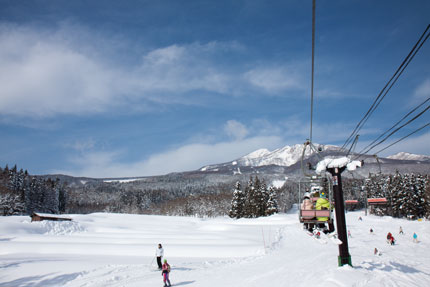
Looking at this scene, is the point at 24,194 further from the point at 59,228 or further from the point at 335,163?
the point at 335,163

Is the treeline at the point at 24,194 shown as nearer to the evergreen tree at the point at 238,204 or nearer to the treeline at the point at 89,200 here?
the treeline at the point at 89,200

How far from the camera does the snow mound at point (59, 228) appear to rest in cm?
4216

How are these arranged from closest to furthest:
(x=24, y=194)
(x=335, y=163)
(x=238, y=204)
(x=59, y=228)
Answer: (x=335, y=163) < (x=59, y=228) < (x=24, y=194) < (x=238, y=204)

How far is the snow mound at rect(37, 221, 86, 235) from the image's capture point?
138ft

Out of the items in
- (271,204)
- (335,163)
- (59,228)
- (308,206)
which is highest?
(335,163)

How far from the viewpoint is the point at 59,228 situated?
4375 cm

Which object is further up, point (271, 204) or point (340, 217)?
point (340, 217)

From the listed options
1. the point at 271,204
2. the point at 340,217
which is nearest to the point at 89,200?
the point at 271,204

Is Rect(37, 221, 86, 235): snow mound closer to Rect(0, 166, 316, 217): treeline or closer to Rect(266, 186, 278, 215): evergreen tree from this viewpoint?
Rect(0, 166, 316, 217): treeline

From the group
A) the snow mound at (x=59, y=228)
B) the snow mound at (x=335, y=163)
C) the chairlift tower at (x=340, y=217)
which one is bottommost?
the snow mound at (x=59, y=228)

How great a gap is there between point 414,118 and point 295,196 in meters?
136

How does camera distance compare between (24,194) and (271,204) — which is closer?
(24,194)

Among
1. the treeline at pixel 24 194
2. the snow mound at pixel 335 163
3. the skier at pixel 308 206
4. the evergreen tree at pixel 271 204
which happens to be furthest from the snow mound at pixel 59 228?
the evergreen tree at pixel 271 204

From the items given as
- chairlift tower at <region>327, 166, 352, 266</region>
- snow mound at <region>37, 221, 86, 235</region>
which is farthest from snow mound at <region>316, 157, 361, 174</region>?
snow mound at <region>37, 221, 86, 235</region>
